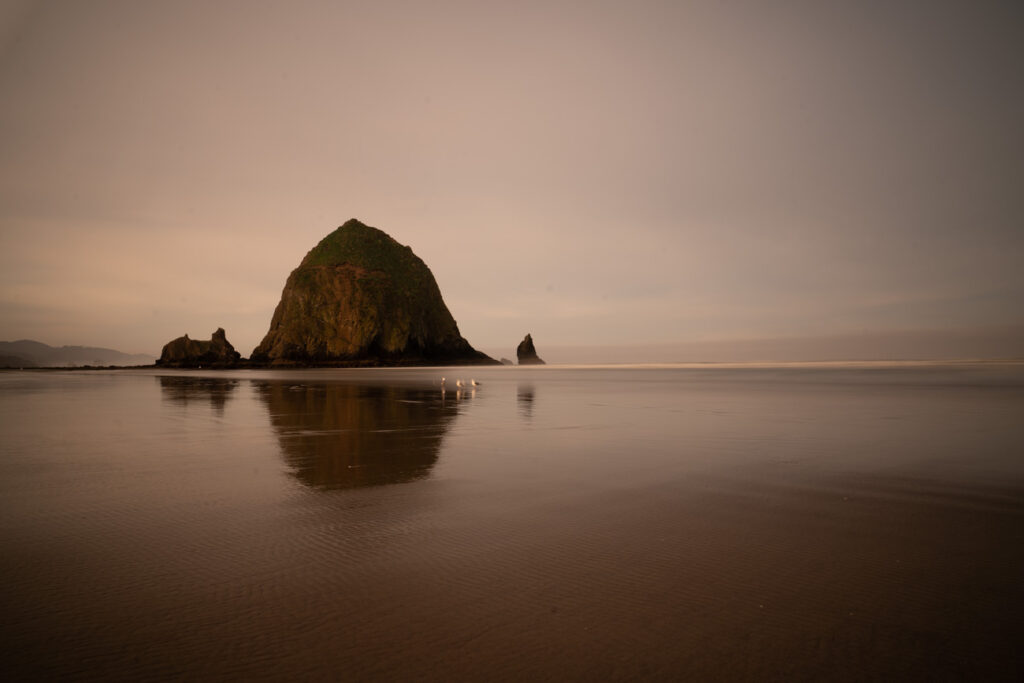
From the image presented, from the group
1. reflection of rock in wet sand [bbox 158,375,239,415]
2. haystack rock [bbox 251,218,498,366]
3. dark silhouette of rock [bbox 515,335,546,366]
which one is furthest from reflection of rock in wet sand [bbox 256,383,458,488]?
dark silhouette of rock [bbox 515,335,546,366]

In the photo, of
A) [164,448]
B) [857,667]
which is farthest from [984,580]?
[164,448]

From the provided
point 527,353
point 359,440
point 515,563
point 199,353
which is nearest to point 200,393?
point 359,440

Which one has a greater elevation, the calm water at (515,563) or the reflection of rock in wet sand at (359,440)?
the reflection of rock in wet sand at (359,440)

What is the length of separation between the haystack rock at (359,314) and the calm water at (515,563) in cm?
12126

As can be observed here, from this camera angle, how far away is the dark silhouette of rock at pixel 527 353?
175000mm

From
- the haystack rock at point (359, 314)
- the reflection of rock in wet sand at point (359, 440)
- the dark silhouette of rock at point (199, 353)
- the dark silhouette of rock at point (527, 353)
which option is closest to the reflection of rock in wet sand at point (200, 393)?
the reflection of rock in wet sand at point (359, 440)

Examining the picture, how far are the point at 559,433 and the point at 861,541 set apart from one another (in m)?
8.55

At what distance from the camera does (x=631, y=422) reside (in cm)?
1583

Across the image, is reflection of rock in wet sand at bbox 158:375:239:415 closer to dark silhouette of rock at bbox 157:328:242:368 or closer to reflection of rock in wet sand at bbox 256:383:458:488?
reflection of rock in wet sand at bbox 256:383:458:488

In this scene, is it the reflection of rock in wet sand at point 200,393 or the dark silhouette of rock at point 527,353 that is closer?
the reflection of rock in wet sand at point 200,393

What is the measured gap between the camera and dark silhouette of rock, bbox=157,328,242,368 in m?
127

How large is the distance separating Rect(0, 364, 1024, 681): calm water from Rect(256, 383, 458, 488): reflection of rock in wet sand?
0.44 feet

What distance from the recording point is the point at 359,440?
12.4m

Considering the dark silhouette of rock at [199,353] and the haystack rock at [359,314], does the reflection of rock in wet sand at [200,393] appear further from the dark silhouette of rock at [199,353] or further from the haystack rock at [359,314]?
the dark silhouette of rock at [199,353]
